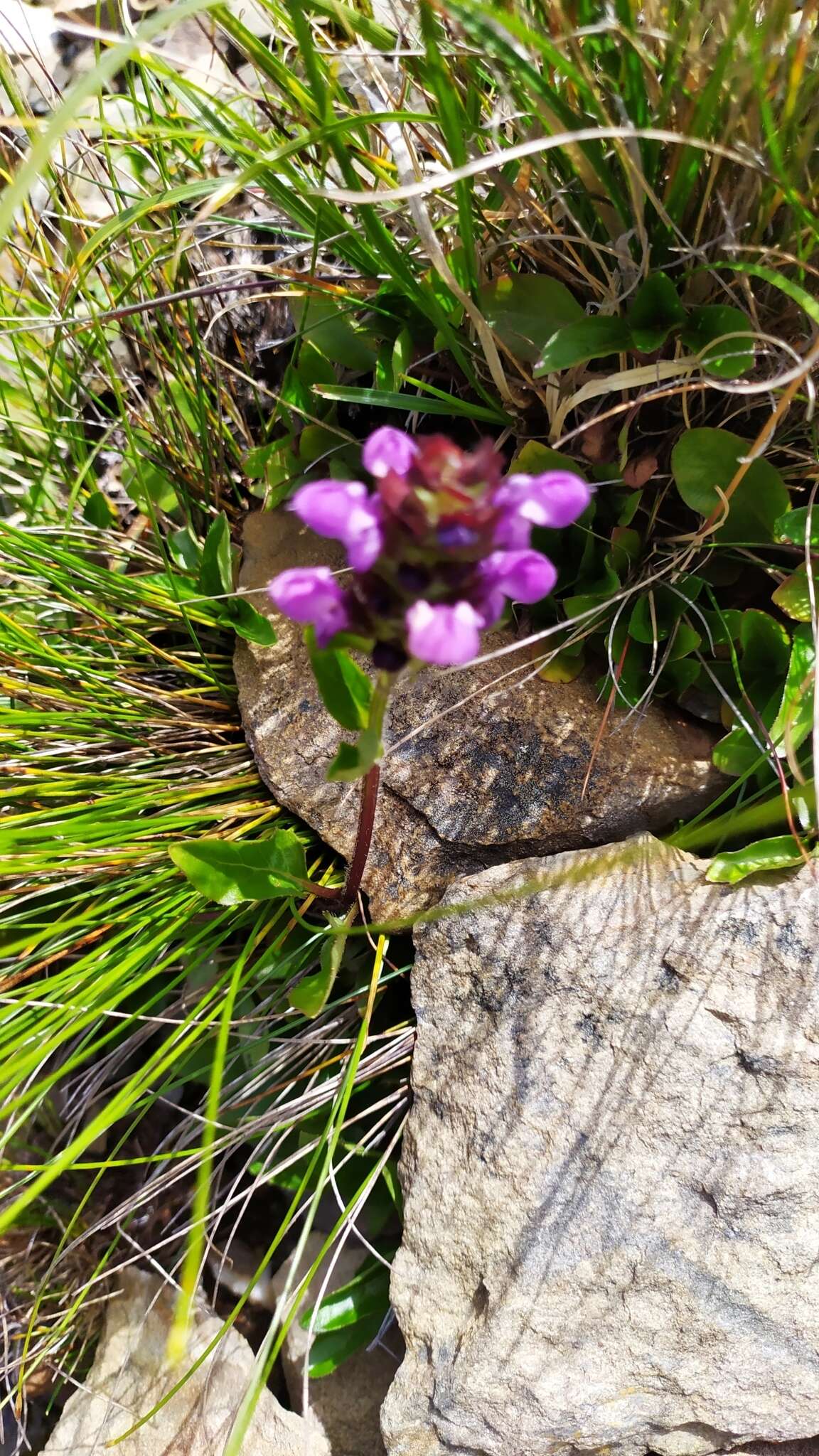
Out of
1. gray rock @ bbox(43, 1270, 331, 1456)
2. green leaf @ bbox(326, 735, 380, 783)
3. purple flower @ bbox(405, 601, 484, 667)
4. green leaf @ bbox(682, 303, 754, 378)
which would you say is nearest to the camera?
purple flower @ bbox(405, 601, 484, 667)

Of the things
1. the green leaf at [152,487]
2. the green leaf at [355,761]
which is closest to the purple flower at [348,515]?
the green leaf at [355,761]

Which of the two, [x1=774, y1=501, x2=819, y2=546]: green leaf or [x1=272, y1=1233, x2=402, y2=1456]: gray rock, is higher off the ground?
[x1=774, y1=501, x2=819, y2=546]: green leaf

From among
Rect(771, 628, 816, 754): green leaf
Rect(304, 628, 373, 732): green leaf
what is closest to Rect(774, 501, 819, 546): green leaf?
Rect(771, 628, 816, 754): green leaf

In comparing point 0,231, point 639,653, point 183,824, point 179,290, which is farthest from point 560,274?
point 183,824

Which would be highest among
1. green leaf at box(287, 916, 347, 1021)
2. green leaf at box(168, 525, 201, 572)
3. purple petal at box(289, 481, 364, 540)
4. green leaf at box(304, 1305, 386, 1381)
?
purple petal at box(289, 481, 364, 540)

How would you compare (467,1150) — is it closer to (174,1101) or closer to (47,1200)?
(174,1101)

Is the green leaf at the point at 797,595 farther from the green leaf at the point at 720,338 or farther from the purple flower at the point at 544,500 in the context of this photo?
the purple flower at the point at 544,500

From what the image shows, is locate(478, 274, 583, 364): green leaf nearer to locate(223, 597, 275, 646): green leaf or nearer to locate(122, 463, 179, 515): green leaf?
locate(223, 597, 275, 646): green leaf
